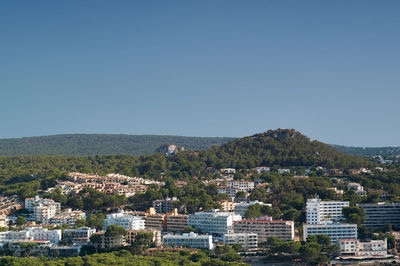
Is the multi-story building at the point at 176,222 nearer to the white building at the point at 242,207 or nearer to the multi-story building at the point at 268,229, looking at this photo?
the multi-story building at the point at 268,229

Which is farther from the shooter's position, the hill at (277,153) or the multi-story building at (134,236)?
the hill at (277,153)

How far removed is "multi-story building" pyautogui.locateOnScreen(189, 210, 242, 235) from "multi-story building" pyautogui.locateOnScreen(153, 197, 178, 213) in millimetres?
8234

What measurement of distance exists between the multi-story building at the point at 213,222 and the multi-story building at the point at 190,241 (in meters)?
4.25

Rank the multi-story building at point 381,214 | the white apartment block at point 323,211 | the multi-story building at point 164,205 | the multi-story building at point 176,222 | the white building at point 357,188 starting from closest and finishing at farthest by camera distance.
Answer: the multi-story building at point 176,222
the white apartment block at point 323,211
the multi-story building at point 381,214
the multi-story building at point 164,205
the white building at point 357,188

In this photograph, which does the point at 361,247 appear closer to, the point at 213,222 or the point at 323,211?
the point at 323,211

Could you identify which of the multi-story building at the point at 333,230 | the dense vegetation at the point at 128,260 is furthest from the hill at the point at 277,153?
the dense vegetation at the point at 128,260

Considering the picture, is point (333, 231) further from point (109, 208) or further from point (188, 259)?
point (109, 208)

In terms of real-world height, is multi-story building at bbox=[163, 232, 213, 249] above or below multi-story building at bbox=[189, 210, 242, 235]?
below

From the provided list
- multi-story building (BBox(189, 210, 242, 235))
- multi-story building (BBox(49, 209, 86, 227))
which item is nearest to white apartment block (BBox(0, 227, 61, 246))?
multi-story building (BBox(49, 209, 86, 227))

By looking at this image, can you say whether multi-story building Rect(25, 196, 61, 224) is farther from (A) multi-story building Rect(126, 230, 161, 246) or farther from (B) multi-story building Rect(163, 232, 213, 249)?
(B) multi-story building Rect(163, 232, 213, 249)

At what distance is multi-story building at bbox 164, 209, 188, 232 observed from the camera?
70812 millimetres

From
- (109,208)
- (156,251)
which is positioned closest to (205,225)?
(156,251)

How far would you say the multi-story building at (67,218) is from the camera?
74.3 metres

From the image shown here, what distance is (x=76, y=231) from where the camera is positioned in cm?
6606
